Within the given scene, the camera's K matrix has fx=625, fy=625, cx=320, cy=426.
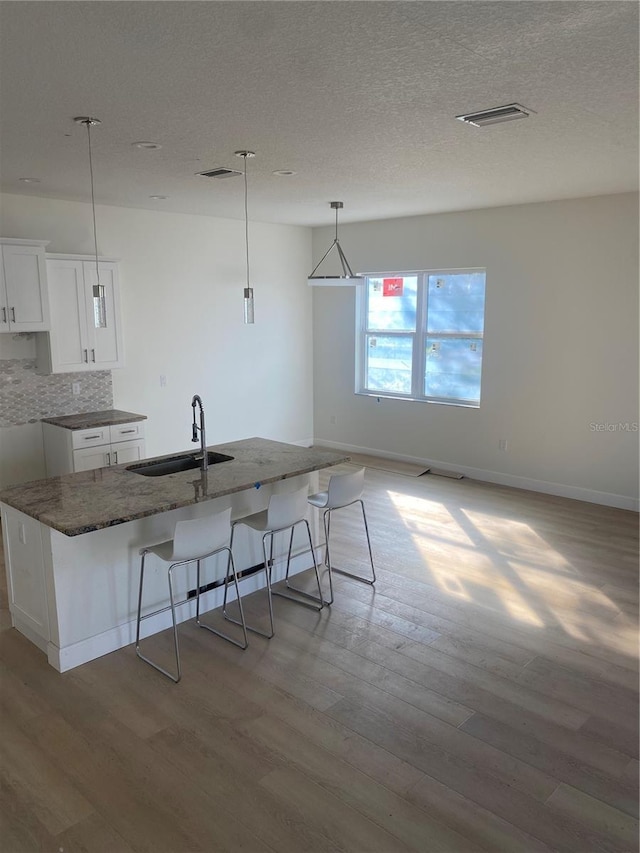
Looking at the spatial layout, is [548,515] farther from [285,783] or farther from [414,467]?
[285,783]

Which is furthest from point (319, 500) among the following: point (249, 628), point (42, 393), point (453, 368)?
point (453, 368)

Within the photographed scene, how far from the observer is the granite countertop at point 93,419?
5262 millimetres

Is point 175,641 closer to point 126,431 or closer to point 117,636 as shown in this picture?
point 117,636

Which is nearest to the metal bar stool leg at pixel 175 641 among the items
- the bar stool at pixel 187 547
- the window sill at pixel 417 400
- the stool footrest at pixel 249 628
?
the bar stool at pixel 187 547

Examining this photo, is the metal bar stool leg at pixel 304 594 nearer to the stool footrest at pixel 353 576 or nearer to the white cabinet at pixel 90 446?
the stool footrest at pixel 353 576

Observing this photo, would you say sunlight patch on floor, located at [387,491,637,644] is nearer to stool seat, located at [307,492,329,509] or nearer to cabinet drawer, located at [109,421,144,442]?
stool seat, located at [307,492,329,509]

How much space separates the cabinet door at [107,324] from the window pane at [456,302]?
3327mm

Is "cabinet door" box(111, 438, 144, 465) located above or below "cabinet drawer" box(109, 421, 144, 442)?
below

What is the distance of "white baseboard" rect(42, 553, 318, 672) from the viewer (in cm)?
323

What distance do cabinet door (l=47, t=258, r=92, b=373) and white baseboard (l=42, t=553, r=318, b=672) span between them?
8.15 ft

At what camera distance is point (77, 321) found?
17.7 ft

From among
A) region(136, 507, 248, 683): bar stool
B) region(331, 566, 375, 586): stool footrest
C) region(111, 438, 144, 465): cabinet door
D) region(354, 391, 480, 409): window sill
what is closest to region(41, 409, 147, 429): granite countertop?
region(111, 438, 144, 465): cabinet door

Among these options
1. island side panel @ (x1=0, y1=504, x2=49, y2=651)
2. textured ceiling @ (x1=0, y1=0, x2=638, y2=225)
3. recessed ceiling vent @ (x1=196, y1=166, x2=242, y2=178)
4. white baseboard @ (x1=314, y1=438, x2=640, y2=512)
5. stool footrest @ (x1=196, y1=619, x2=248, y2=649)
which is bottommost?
stool footrest @ (x1=196, y1=619, x2=248, y2=649)

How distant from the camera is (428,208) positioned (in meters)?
6.14
